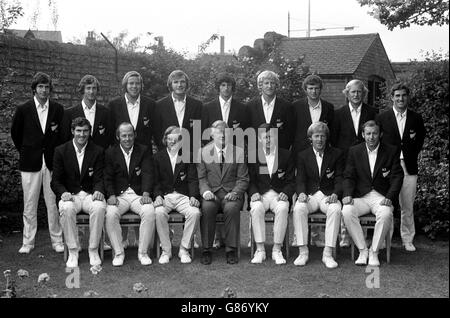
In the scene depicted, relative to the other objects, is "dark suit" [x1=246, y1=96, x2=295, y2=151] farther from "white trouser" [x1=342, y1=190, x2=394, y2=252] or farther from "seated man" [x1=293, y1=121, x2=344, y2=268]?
"white trouser" [x1=342, y1=190, x2=394, y2=252]

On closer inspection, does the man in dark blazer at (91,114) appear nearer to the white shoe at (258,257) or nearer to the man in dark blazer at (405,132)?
the white shoe at (258,257)

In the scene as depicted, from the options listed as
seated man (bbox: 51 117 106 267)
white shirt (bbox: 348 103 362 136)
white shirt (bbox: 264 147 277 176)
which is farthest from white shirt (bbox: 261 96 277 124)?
seated man (bbox: 51 117 106 267)

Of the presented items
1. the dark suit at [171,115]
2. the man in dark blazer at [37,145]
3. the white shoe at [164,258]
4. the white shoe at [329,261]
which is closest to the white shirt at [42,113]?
the man in dark blazer at [37,145]

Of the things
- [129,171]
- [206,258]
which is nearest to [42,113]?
[129,171]

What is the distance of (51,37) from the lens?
44.2ft

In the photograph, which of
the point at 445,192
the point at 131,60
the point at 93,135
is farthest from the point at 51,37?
the point at 445,192

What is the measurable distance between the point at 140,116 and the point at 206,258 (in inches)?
69.5

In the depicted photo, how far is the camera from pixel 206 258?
587 cm

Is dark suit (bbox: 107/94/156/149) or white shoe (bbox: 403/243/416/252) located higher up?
dark suit (bbox: 107/94/156/149)

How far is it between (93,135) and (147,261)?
158cm

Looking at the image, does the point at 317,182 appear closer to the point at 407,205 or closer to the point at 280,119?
the point at 280,119

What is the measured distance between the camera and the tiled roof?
15773mm

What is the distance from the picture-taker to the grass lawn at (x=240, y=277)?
16.1ft

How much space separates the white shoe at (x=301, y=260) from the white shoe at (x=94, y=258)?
6.43 ft
